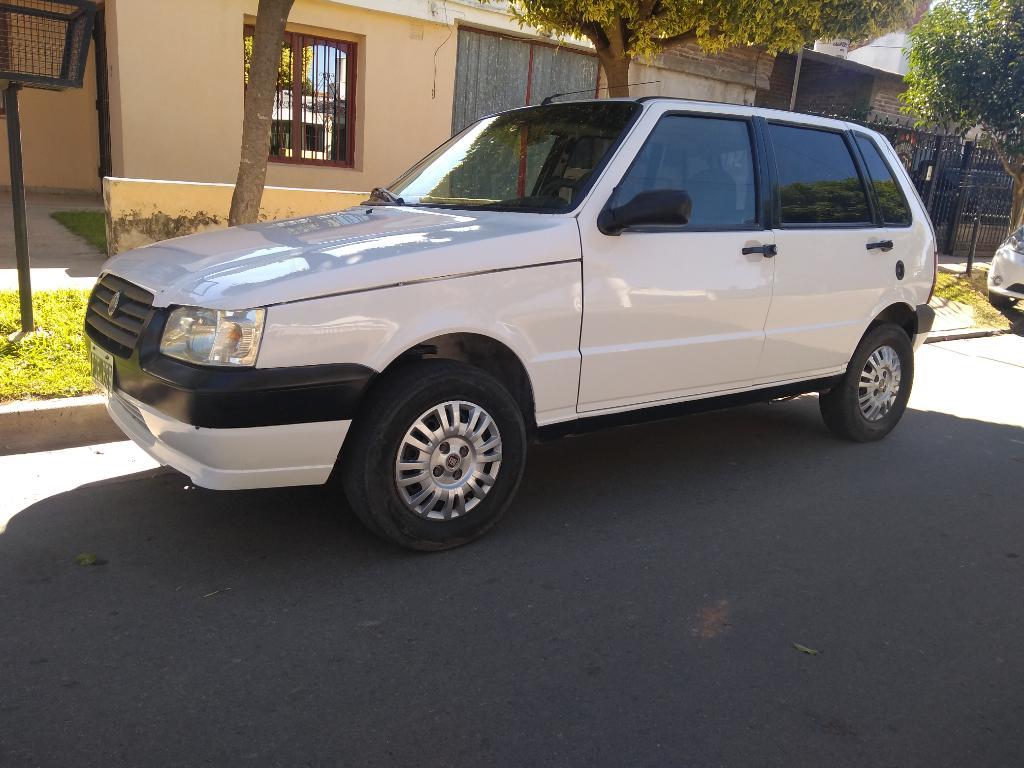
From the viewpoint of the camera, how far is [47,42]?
533 centimetres

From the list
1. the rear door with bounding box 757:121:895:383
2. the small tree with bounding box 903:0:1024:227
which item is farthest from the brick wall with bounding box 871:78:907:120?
the rear door with bounding box 757:121:895:383

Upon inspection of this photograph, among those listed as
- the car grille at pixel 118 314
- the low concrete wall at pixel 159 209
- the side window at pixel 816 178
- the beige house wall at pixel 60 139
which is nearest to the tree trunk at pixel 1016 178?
the side window at pixel 816 178

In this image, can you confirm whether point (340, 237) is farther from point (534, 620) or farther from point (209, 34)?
point (209, 34)

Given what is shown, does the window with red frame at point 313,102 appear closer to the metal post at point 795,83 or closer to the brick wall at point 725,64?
the brick wall at point 725,64

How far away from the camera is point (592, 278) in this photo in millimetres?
3875

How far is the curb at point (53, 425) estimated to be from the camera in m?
4.69

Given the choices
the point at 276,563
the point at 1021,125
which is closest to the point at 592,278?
the point at 276,563

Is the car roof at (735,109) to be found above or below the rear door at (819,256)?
above

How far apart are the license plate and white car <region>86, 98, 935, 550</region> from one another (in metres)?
0.02

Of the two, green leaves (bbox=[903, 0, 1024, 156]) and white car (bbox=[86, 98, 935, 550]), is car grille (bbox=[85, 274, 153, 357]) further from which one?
green leaves (bbox=[903, 0, 1024, 156])

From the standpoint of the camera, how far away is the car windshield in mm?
4086

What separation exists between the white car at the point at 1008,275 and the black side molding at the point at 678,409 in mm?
7769

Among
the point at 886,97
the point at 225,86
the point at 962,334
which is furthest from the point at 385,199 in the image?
the point at 886,97

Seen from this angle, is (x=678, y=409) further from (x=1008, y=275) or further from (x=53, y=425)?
(x=1008, y=275)
